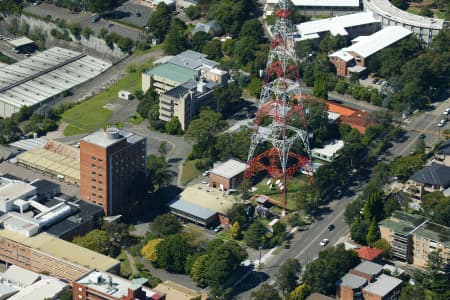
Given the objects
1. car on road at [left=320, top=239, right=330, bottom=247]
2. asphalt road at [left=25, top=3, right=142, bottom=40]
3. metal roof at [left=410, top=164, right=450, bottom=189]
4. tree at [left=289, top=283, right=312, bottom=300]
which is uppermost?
metal roof at [left=410, top=164, right=450, bottom=189]

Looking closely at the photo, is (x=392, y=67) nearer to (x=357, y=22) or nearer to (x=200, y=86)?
(x=357, y=22)

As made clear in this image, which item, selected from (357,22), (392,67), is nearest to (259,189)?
(392,67)

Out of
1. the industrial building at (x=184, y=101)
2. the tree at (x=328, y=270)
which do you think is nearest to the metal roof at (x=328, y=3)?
the industrial building at (x=184, y=101)

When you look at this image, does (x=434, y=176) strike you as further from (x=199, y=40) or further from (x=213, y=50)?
(x=199, y=40)

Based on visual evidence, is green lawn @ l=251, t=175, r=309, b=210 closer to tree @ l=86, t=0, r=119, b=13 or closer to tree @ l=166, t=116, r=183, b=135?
tree @ l=166, t=116, r=183, b=135

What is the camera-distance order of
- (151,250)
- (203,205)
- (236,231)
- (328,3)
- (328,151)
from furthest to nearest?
(328,3), (328,151), (203,205), (236,231), (151,250)

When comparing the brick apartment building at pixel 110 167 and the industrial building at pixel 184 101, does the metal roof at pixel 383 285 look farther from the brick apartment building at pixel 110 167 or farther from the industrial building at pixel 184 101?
the industrial building at pixel 184 101

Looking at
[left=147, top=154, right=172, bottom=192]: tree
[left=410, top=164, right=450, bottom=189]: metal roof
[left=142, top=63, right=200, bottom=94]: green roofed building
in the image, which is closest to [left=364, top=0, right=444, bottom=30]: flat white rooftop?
[left=142, top=63, right=200, bottom=94]: green roofed building

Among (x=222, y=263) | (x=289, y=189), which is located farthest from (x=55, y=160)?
(x=222, y=263)
